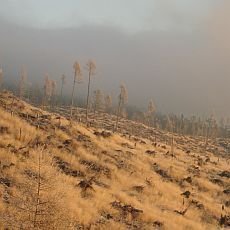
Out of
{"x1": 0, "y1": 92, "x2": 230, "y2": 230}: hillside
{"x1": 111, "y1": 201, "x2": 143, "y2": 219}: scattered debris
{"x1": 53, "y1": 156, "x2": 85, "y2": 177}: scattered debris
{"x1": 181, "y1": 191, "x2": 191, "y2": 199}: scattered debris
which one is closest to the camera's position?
{"x1": 0, "y1": 92, "x2": 230, "y2": 230}: hillside

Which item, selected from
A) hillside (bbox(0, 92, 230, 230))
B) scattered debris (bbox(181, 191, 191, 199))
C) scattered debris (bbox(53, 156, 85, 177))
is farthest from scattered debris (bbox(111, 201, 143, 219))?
scattered debris (bbox(181, 191, 191, 199))

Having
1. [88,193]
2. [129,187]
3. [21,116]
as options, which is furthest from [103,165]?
[21,116]

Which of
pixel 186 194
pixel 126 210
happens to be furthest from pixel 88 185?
pixel 186 194

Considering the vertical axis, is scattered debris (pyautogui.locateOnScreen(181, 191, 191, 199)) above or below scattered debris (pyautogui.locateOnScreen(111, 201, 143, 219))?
below

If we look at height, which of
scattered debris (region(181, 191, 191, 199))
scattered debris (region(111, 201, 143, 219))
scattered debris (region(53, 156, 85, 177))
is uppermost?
scattered debris (region(53, 156, 85, 177))

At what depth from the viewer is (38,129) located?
88.8 feet

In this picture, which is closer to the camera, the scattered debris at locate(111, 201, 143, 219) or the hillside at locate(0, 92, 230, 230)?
the hillside at locate(0, 92, 230, 230)

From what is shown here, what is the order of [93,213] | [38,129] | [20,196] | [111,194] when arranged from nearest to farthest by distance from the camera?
[20,196] < [93,213] < [111,194] < [38,129]

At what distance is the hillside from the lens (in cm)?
1291

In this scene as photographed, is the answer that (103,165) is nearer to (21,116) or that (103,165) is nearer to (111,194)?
(111,194)

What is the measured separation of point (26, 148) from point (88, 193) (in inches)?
201

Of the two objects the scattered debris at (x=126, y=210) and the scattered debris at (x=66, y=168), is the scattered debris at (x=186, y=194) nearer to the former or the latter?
the scattered debris at (x=66, y=168)

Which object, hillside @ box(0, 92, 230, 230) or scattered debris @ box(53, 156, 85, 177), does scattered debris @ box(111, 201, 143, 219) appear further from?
scattered debris @ box(53, 156, 85, 177)

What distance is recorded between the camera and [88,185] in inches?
719
